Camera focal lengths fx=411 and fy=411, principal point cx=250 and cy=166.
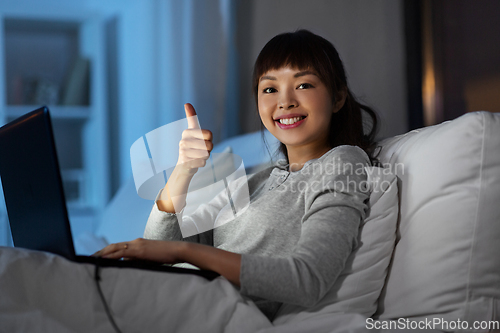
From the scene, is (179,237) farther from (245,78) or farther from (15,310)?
(245,78)

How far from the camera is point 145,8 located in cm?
229

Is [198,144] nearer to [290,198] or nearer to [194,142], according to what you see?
[194,142]

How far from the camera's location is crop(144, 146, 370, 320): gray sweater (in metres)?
0.67

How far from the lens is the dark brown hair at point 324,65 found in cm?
98

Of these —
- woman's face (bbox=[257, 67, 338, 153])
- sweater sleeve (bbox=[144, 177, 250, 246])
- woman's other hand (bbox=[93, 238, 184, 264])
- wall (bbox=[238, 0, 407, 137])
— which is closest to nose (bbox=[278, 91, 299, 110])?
woman's face (bbox=[257, 67, 338, 153])

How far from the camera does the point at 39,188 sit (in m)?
0.65

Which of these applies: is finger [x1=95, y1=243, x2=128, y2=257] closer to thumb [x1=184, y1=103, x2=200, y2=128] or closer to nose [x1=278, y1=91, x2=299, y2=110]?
thumb [x1=184, y1=103, x2=200, y2=128]

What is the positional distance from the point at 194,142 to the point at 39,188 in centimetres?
36

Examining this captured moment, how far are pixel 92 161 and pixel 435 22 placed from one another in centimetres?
198

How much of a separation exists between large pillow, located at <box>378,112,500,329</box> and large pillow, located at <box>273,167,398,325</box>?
0.03 m

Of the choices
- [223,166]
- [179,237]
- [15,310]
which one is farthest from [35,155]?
[223,166]

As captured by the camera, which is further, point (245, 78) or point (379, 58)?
point (245, 78)

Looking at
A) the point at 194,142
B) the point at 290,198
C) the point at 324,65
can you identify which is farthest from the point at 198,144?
the point at 324,65

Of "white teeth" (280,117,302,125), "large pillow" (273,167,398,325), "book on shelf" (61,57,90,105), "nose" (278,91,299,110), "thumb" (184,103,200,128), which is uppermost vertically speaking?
"book on shelf" (61,57,90,105)
